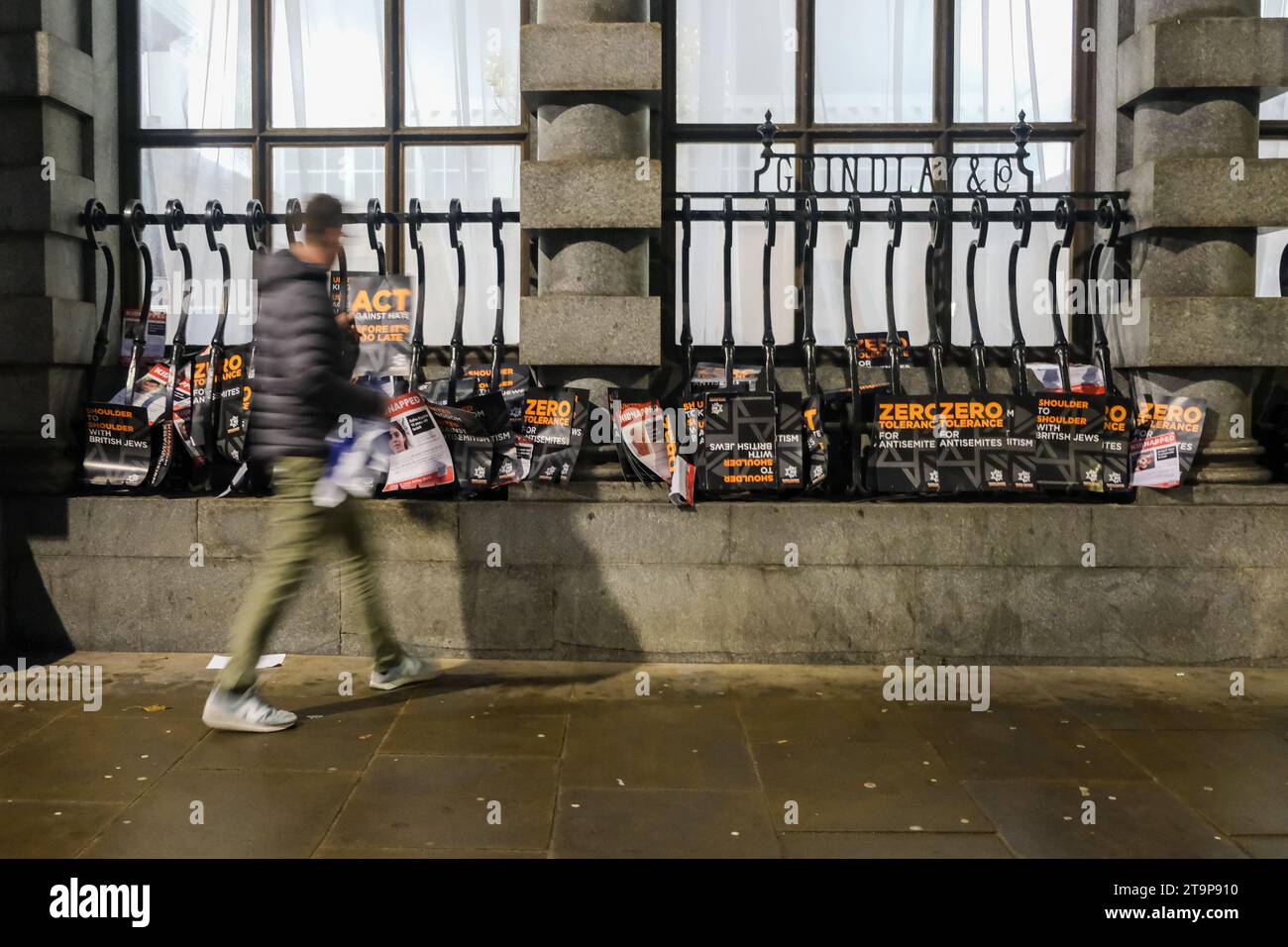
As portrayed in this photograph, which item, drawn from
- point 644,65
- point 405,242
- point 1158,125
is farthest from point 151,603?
point 1158,125

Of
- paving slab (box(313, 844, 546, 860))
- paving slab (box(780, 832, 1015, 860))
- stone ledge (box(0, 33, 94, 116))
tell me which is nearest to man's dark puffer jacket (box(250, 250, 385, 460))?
paving slab (box(313, 844, 546, 860))

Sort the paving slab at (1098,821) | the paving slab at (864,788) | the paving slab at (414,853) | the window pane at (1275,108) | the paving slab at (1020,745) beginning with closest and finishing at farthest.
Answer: the paving slab at (414,853) → the paving slab at (1098,821) → the paving slab at (864,788) → the paving slab at (1020,745) → the window pane at (1275,108)

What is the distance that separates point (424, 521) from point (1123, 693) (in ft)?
12.0

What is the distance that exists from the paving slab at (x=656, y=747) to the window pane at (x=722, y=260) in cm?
254

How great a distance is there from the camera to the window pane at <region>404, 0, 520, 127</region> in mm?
7039

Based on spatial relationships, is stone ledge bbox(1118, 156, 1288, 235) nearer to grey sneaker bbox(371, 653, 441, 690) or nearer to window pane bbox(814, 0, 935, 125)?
window pane bbox(814, 0, 935, 125)

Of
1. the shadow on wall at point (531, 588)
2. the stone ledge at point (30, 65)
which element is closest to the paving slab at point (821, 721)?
the shadow on wall at point (531, 588)

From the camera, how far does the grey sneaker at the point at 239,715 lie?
497 centimetres

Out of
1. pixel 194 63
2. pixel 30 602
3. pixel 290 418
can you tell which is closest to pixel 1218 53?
pixel 290 418

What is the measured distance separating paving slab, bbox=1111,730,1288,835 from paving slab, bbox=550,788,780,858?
5.47 ft

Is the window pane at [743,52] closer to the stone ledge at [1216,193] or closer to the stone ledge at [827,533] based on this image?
the stone ledge at [1216,193]

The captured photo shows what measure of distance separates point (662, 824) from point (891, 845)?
31.1 inches

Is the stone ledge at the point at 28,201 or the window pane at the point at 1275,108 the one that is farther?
the window pane at the point at 1275,108

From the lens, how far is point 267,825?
3.97m
